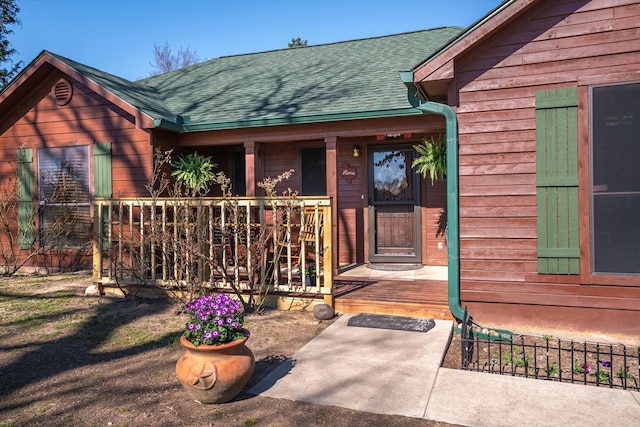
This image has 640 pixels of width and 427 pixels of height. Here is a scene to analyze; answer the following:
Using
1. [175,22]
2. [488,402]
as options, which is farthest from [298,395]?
[175,22]

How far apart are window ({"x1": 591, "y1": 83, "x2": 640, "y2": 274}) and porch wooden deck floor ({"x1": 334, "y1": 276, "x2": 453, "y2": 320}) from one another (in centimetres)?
164

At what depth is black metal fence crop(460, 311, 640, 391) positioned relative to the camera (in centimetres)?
348

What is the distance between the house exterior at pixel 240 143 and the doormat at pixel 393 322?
82.4 inches

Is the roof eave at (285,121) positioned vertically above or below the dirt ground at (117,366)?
above

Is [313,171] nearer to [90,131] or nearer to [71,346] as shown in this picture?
[90,131]

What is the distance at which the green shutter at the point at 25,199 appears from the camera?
787cm

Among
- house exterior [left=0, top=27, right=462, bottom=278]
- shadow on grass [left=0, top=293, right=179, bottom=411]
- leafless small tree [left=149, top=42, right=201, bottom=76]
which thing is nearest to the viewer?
shadow on grass [left=0, top=293, right=179, bottom=411]

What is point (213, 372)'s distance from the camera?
3.00m

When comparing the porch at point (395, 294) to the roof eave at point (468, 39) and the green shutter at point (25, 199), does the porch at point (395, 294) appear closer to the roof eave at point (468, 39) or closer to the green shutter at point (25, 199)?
the roof eave at point (468, 39)

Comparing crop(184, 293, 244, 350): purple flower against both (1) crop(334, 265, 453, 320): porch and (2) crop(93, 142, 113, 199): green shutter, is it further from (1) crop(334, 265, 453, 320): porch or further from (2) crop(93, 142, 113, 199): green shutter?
(2) crop(93, 142, 113, 199): green shutter

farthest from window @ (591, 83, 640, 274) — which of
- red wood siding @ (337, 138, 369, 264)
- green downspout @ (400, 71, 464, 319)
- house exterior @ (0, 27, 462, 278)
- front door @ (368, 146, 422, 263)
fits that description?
red wood siding @ (337, 138, 369, 264)

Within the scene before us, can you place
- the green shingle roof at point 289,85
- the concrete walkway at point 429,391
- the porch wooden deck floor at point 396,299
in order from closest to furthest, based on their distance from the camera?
1. the concrete walkway at point 429,391
2. the porch wooden deck floor at point 396,299
3. the green shingle roof at point 289,85

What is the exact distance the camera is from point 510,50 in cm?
464

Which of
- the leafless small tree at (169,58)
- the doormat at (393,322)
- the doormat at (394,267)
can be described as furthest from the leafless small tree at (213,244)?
the leafless small tree at (169,58)
